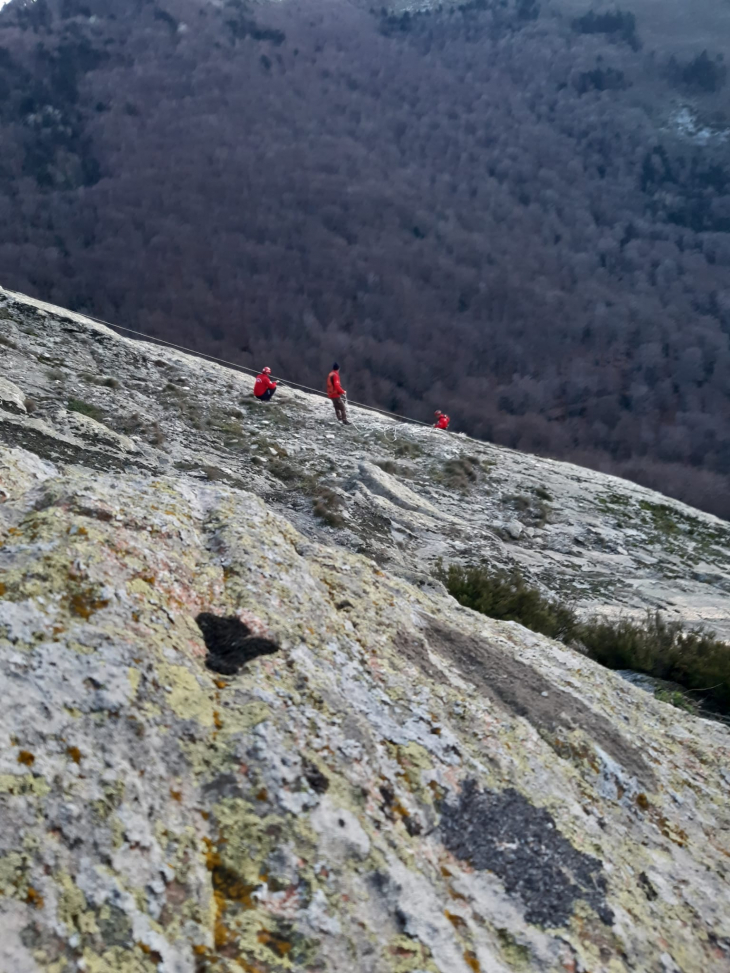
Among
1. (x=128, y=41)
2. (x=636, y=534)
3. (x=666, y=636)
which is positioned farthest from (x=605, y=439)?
(x=128, y=41)

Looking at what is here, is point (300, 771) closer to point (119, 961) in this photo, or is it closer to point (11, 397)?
point (119, 961)

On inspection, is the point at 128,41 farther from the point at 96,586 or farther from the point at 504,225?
the point at 96,586

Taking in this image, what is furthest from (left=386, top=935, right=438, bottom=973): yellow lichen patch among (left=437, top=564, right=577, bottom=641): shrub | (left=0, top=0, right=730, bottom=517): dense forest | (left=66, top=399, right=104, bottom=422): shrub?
(left=0, top=0, right=730, bottom=517): dense forest

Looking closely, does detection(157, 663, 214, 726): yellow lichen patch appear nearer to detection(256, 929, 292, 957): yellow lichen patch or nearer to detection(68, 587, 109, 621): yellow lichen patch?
detection(68, 587, 109, 621): yellow lichen patch

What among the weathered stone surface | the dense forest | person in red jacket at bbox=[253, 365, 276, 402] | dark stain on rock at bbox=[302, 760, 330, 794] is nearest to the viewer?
dark stain on rock at bbox=[302, 760, 330, 794]

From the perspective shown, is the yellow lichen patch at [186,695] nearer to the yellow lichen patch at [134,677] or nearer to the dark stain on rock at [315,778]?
the yellow lichen patch at [134,677]

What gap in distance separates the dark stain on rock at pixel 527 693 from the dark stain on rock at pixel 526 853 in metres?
0.85

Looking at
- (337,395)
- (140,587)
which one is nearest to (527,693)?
(140,587)

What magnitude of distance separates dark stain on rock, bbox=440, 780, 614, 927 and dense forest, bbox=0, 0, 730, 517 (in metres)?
34.6

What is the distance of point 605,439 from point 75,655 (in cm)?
4220

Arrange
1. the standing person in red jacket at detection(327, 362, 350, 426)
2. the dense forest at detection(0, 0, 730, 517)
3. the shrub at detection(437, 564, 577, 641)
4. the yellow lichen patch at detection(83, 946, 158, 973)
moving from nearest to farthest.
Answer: the yellow lichen patch at detection(83, 946, 158, 973) < the shrub at detection(437, 564, 577, 641) < the standing person in red jacket at detection(327, 362, 350, 426) < the dense forest at detection(0, 0, 730, 517)

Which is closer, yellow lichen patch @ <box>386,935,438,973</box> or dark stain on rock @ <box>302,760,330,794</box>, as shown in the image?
yellow lichen patch @ <box>386,935,438,973</box>

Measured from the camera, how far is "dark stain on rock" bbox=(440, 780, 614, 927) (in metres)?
3.83

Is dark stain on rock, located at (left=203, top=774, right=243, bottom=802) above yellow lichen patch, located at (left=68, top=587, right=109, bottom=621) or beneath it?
beneath
